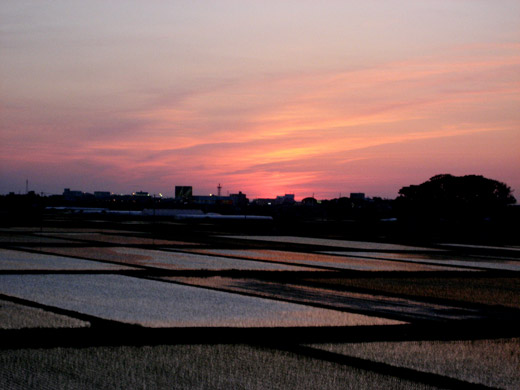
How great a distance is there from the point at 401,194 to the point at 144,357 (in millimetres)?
153445

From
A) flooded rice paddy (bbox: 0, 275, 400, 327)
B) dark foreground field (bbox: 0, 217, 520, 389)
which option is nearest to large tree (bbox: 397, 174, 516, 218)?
dark foreground field (bbox: 0, 217, 520, 389)

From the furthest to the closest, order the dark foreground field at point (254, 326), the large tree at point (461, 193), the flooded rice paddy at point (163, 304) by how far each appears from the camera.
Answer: the large tree at point (461, 193), the flooded rice paddy at point (163, 304), the dark foreground field at point (254, 326)

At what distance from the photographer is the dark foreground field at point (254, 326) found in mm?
9828

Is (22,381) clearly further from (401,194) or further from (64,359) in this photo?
(401,194)

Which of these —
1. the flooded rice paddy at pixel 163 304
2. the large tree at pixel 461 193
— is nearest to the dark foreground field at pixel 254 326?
the flooded rice paddy at pixel 163 304

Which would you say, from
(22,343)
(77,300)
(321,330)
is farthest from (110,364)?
(77,300)

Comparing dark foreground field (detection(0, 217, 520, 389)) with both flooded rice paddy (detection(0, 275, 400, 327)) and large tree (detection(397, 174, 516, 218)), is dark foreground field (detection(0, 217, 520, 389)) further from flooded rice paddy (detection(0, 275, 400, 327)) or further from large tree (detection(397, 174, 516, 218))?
large tree (detection(397, 174, 516, 218))

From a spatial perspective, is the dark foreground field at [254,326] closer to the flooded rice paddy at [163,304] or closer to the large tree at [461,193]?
the flooded rice paddy at [163,304]

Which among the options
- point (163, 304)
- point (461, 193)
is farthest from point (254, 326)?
point (461, 193)

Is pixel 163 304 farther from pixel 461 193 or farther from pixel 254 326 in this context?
pixel 461 193

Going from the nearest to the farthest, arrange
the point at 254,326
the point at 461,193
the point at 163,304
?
1. the point at 254,326
2. the point at 163,304
3. the point at 461,193

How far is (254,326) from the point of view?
13.8 metres

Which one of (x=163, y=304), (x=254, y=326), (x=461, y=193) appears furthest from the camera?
(x=461, y=193)

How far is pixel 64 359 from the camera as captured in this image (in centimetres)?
1052
